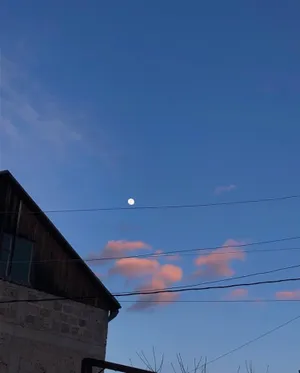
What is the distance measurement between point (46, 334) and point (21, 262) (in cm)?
234

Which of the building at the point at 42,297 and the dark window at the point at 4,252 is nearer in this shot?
the building at the point at 42,297

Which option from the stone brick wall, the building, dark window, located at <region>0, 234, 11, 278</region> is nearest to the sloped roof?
the building

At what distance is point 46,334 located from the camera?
16297 millimetres

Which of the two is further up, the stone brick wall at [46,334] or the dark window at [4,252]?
the dark window at [4,252]

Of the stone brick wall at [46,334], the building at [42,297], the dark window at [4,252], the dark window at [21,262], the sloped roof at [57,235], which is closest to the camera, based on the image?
the stone brick wall at [46,334]

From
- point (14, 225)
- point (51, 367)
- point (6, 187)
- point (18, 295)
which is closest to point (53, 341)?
point (51, 367)

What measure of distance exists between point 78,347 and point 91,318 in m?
1.20

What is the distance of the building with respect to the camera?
610 inches

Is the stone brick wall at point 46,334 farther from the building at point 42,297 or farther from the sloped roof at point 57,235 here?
the sloped roof at point 57,235

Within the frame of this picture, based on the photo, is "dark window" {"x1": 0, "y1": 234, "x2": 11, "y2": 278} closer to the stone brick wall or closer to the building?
the building

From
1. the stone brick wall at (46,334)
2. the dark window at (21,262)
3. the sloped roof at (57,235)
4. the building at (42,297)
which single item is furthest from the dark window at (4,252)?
the sloped roof at (57,235)

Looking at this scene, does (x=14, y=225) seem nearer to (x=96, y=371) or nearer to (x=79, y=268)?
(x=79, y=268)

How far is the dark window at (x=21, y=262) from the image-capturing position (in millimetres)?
16078

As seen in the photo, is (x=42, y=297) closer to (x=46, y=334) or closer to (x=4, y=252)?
(x=46, y=334)
